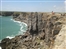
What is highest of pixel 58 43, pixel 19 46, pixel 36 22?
pixel 58 43

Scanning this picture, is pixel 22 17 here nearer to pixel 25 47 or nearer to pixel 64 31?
pixel 25 47

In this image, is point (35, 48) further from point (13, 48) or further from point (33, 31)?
point (33, 31)

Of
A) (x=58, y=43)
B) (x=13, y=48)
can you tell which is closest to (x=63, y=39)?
(x=58, y=43)

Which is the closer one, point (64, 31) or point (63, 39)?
point (63, 39)

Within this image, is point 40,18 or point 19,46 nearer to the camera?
point 19,46

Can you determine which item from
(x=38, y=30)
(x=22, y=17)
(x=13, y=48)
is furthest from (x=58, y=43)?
(x=22, y=17)

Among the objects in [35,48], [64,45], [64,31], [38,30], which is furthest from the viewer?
[38,30]

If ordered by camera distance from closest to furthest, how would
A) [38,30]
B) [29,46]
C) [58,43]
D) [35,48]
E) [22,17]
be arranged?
[58,43] → [35,48] → [29,46] → [38,30] → [22,17]

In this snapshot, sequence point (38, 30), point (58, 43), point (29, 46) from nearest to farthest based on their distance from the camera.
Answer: point (58, 43), point (29, 46), point (38, 30)

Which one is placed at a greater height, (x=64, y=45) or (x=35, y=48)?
(x=64, y=45)
